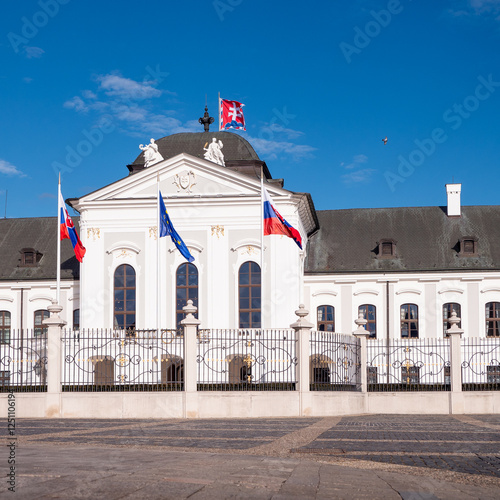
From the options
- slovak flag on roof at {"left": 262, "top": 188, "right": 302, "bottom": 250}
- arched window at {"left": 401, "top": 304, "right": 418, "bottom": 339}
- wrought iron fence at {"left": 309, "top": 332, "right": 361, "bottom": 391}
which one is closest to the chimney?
arched window at {"left": 401, "top": 304, "right": 418, "bottom": 339}

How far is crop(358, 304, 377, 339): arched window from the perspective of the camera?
39500 millimetres

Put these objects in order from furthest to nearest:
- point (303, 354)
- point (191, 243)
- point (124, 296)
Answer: point (124, 296) → point (191, 243) → point (303, 354)

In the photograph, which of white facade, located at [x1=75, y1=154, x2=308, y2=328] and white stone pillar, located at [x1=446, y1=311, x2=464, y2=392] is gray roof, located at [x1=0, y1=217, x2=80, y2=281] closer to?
white facade, located at [x1=75, y1=154, x2=308, y2=328]

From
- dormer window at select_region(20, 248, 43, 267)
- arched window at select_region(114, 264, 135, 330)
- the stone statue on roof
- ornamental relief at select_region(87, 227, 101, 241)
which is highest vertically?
the stone statue on roof

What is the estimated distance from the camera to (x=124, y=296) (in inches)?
1416

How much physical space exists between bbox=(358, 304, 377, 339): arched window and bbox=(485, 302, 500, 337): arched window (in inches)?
219

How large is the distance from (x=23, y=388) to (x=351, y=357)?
888 cm

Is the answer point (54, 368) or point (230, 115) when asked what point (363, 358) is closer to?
point (54, 368)

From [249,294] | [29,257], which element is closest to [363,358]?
[249,294]

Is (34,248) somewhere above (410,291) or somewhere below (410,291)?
above

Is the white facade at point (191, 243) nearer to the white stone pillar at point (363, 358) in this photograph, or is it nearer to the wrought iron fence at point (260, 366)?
the white stone pillar at point (363, 358)

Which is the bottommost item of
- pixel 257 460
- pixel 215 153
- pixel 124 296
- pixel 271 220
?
pixel 257 460

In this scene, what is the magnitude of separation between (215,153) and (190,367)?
19.1 metres

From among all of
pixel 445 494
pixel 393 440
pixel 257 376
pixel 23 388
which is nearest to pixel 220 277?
pixel 257 376
